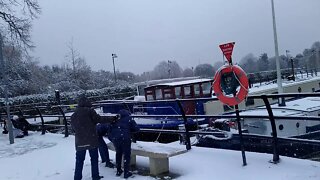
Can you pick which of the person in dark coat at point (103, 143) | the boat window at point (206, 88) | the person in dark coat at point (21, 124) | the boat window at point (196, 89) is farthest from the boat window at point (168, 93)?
the person in dark coat at point (103, 143)

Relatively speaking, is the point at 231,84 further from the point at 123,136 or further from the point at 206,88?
the point at 206,88

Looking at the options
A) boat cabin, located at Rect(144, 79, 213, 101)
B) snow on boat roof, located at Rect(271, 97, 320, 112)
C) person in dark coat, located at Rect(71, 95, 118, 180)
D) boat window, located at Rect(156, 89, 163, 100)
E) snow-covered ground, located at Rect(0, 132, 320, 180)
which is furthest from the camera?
boat window, located at Rect(156, 89, 163, 100)

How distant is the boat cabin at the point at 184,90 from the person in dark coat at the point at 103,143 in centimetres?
1253

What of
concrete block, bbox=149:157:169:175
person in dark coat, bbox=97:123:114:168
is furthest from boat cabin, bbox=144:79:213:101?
concrete block, bbox=149:157:169:175

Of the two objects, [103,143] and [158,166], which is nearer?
[158,166]

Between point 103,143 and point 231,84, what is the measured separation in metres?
2.94

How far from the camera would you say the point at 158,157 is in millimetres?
6605

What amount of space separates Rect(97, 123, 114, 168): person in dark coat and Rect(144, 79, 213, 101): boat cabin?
12.5m

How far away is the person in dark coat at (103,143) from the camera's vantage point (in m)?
7.49

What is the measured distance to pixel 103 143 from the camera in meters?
7.75

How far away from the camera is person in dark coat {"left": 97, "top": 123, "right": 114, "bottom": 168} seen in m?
7.49

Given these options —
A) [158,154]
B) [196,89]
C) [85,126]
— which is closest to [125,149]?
[158,154]

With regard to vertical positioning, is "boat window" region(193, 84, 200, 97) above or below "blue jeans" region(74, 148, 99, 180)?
above

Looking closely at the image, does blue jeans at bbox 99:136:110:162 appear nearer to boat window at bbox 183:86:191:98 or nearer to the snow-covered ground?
the snow-covered ground
